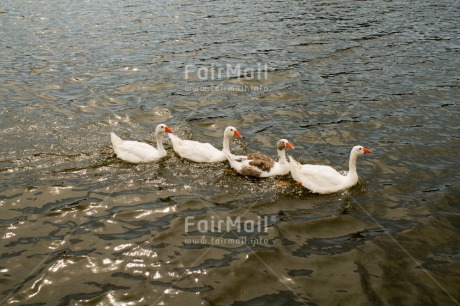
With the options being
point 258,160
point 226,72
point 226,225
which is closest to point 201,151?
point 258,160

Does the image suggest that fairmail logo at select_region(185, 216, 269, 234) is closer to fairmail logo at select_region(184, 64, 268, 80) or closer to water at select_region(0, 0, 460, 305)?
water at select_region(0, 0, 460, 305)

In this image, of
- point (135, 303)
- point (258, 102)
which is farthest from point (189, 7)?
point (135, 303)

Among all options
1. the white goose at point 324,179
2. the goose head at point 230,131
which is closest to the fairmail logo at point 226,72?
the goose head at point 230,131

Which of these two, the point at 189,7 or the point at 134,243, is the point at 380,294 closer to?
the point at 134,243

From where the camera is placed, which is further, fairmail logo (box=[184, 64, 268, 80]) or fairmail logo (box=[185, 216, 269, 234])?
fairmail logo (box=[184, 64, 268, 80])

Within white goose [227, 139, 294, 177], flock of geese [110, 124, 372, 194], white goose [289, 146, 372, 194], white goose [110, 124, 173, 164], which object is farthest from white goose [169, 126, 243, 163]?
white goose [289, 146, 372, 194]

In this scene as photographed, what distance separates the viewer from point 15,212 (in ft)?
28.6

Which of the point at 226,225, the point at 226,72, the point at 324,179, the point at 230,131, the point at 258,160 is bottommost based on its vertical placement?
the point at 226,225

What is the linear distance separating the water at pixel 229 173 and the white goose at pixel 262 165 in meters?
0.35

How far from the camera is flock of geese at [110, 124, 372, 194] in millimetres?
9609

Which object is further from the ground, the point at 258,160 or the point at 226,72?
the point at 226,72

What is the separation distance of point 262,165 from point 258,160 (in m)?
0.17

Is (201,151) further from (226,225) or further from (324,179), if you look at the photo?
(324,179)

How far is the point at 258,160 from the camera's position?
33.9 feet
